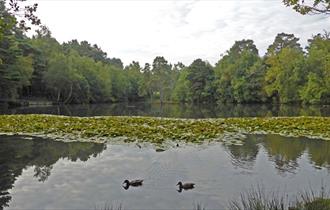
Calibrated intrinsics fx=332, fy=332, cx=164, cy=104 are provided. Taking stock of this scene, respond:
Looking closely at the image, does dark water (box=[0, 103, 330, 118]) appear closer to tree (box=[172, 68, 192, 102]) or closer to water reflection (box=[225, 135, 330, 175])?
water reflection (box=[225, 135, 330, 175])

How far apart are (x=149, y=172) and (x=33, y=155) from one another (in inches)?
177

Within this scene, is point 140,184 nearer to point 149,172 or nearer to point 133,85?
point 149,172

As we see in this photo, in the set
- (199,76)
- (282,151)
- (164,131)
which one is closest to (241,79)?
(199,76)

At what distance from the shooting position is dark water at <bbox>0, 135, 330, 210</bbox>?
6.97 m

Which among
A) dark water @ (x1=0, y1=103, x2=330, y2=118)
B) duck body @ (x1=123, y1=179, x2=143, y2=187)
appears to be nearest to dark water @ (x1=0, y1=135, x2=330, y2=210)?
duck body @ (x1=123, y1=179, x2=143, y2=187)

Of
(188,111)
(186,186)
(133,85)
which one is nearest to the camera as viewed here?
(186,186)

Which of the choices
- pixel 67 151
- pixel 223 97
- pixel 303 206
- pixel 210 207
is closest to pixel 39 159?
pixel 67 151

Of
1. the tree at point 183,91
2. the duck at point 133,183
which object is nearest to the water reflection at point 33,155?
the duck at point 133,183

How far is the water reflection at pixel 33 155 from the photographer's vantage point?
8.64 m

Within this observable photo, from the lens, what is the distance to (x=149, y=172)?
920cm

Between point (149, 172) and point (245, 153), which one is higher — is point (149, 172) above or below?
below

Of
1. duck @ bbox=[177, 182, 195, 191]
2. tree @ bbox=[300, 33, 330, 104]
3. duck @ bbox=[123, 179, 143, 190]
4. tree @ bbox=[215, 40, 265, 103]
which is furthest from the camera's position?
tree @ bbox=[215, 40, 265, 103]

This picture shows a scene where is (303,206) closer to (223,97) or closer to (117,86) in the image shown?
(223,97)

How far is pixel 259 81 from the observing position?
2409 inches
